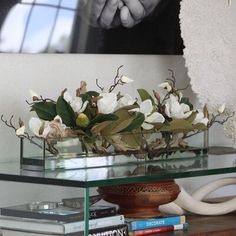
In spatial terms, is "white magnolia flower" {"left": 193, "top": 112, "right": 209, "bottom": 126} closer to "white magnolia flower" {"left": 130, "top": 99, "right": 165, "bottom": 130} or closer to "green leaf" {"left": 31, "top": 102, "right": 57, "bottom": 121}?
"white magnolia flower" {"left": 130, "top": 99, "right": 165, "bottom": 130}

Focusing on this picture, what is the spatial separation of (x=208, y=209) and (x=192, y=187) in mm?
325

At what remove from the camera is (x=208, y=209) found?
97.1 inches

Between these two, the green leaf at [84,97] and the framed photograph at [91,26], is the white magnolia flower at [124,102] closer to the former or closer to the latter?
the green leaf at [84,97]

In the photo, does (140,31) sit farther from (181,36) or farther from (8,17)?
(8,17)

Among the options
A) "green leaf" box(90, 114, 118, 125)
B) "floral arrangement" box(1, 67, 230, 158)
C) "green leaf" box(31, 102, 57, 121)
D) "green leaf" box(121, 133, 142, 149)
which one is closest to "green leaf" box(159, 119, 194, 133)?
"floral arrangement" box(1, 67, 230, 158)

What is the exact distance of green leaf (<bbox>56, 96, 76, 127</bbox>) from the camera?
82.4 inches

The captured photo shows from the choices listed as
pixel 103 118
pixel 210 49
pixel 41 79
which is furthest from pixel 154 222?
pixel 210 49

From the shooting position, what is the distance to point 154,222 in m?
2.16

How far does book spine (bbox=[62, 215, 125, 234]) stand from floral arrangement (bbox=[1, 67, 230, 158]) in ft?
0.66

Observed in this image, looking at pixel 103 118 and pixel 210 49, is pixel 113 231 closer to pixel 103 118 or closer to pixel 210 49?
pixel 103 118

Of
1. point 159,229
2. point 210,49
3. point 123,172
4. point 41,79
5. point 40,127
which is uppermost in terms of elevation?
point 210,49

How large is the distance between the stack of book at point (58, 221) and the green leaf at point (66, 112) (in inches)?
9.3

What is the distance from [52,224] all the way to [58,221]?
0.6 inches

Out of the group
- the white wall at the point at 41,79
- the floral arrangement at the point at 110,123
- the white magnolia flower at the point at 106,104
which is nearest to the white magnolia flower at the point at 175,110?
the floral arrangement at the point at 110,123
